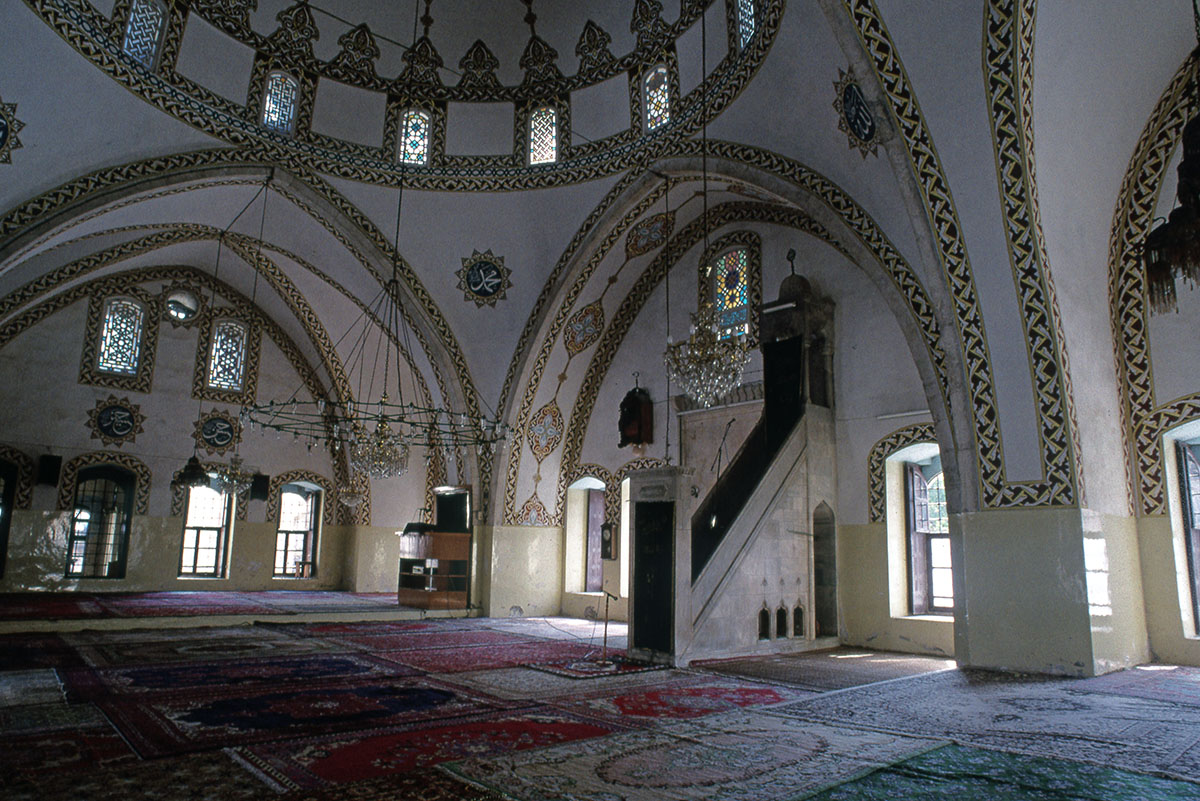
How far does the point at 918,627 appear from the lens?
7.14 m

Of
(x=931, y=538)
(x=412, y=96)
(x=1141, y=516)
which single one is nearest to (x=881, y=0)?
(x=1141, y=516)

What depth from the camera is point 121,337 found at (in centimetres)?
1207

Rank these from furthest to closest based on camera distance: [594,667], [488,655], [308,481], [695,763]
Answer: [308,481] < [488,655] < [594,667] < [695,763]

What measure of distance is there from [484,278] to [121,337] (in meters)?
6.12

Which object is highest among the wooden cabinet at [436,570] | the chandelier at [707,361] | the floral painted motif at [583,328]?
the floral painted motif at [583,328]

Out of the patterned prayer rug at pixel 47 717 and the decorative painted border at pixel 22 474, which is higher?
the decorative painted border at pixel 22 474

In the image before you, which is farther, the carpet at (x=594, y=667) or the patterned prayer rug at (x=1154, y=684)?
the carpet at (x=594, y=667)

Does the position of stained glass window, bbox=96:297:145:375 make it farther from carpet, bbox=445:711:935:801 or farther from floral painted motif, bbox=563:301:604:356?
carpet, bbox=445:711:935:801

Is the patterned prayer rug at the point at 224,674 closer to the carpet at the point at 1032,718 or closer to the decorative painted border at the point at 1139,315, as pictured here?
the carpet at the point at 1032,718

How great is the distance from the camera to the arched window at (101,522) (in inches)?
451

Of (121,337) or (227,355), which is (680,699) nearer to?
(227,355)

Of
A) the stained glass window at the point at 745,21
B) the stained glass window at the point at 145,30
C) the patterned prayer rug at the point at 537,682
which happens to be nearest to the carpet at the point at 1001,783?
A: the patterned prayer rug at the point at 537,682

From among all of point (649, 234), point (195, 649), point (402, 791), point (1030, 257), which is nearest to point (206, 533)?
point (195, 649)

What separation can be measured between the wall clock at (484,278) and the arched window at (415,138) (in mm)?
1334
